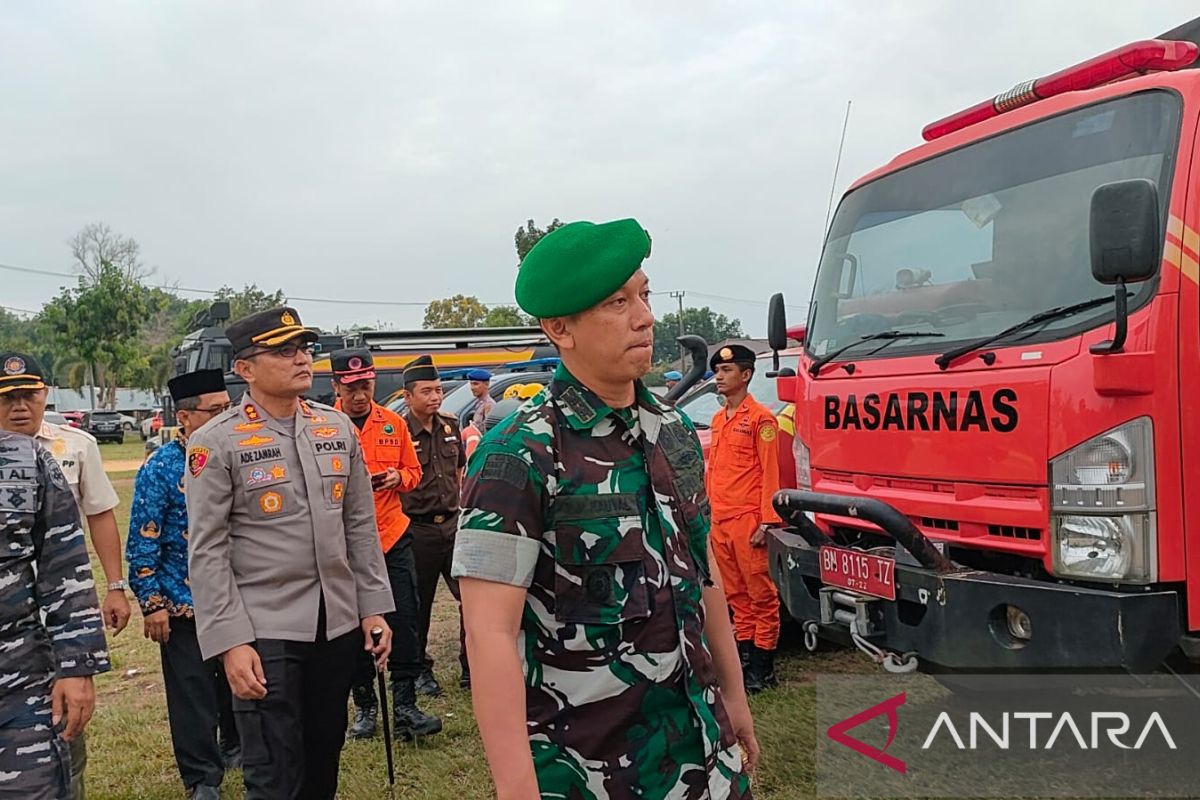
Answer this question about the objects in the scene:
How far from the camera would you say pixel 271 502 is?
3146 mm

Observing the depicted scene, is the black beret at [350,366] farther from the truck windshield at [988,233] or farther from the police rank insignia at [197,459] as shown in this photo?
the truck windshield at [988,233]

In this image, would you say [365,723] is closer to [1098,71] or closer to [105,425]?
[1098,71]

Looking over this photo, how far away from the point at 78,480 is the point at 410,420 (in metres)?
1.81

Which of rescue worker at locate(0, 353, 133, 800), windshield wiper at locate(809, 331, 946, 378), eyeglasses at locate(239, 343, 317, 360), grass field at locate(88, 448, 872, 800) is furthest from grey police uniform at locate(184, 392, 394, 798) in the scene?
windshield wiper at locate(809, 331, 946, 378)

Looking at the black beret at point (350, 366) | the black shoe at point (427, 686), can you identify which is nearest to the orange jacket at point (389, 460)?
the black beret at point (350, 366)

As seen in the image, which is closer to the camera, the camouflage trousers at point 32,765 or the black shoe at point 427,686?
the camouflage trousers at point 32,765

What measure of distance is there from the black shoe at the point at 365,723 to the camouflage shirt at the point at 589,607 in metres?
3.40

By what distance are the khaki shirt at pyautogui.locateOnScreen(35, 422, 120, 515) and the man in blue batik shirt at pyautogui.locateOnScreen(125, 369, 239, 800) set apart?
0.52 ft

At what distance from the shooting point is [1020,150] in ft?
12.3

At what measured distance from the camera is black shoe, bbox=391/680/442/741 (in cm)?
479

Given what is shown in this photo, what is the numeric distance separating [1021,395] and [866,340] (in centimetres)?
99

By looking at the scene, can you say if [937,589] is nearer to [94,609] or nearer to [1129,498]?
[1129,498]

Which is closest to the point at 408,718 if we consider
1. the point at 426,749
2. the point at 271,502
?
the point at 426,749

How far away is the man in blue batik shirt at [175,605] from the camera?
417 cm
